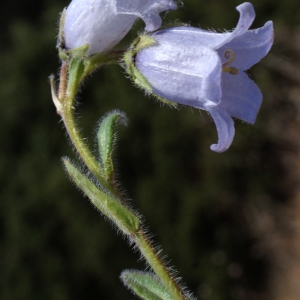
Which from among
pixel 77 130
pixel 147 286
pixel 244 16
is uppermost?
pixel 244 16

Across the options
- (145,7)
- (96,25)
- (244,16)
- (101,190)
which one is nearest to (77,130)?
(101,190)

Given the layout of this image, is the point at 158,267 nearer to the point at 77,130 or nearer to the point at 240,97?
the point at 77,130

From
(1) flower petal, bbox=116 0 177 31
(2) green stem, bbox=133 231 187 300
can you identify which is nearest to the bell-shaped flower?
(1) flower petal, bbox=116 0 177 31

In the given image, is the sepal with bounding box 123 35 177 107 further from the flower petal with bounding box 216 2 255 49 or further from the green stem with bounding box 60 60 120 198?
the flower petal with bounding box 216 2 255 49

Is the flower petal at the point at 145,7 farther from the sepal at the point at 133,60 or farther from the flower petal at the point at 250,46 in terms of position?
the flower petal at the point at 250,46

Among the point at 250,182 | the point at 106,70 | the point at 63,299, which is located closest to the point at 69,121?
the point at 63,299

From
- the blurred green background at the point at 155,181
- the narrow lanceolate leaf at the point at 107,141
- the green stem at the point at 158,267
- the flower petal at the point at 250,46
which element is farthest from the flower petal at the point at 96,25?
the blurred green background at the point at 155,181

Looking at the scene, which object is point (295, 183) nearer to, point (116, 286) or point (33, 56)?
point (116, 286)
